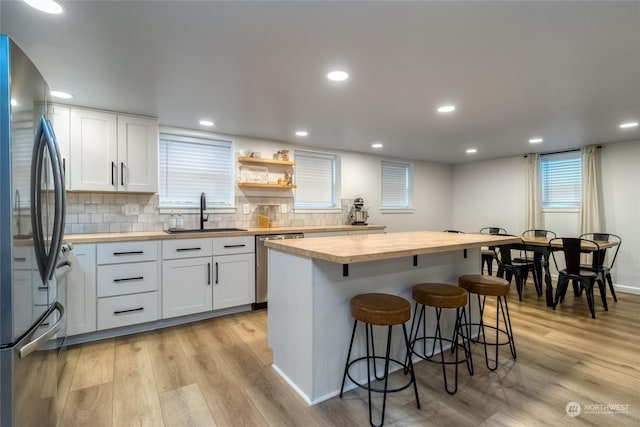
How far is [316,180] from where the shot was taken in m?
5.03

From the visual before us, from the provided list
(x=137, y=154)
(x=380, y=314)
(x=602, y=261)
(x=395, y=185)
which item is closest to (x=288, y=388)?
(x=380, y=314)

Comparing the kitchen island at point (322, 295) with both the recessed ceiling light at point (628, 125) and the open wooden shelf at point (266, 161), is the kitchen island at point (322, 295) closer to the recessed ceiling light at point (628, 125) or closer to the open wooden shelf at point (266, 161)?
the open wooden shelf at point (266, 161)

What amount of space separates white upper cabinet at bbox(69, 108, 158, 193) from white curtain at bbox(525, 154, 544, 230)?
230 inches

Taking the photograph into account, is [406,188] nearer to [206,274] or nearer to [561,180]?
[561,180]

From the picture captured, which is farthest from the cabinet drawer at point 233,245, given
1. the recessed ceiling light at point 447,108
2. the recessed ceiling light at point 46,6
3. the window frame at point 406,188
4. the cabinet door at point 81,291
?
the window frame at point 406,188

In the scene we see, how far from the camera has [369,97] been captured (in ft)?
8.89

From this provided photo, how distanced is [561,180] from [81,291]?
6810 millimetres

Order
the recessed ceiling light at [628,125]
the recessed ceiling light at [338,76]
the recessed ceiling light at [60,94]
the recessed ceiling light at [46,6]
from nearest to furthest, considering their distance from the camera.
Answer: the recessed ceiling light at [46,6] < the recessed ceiling light at [338,76] < the recessed ceiling light at [60,94] < the recessed ceiling light at [628,125]

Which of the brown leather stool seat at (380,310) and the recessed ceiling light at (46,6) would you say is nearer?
the recessed ceiling light at (46,6)

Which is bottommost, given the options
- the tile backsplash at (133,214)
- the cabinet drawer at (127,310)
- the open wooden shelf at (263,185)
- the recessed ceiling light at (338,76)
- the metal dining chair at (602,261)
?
the cabinet drawer at (127,310)

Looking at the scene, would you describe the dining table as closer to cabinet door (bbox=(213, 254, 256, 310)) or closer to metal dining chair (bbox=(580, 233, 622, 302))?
metal dining chair (bbox=(580, 233, 622, 302))

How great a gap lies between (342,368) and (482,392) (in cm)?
94

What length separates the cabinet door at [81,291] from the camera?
8.80 ft

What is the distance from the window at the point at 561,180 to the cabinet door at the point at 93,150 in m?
6.43
